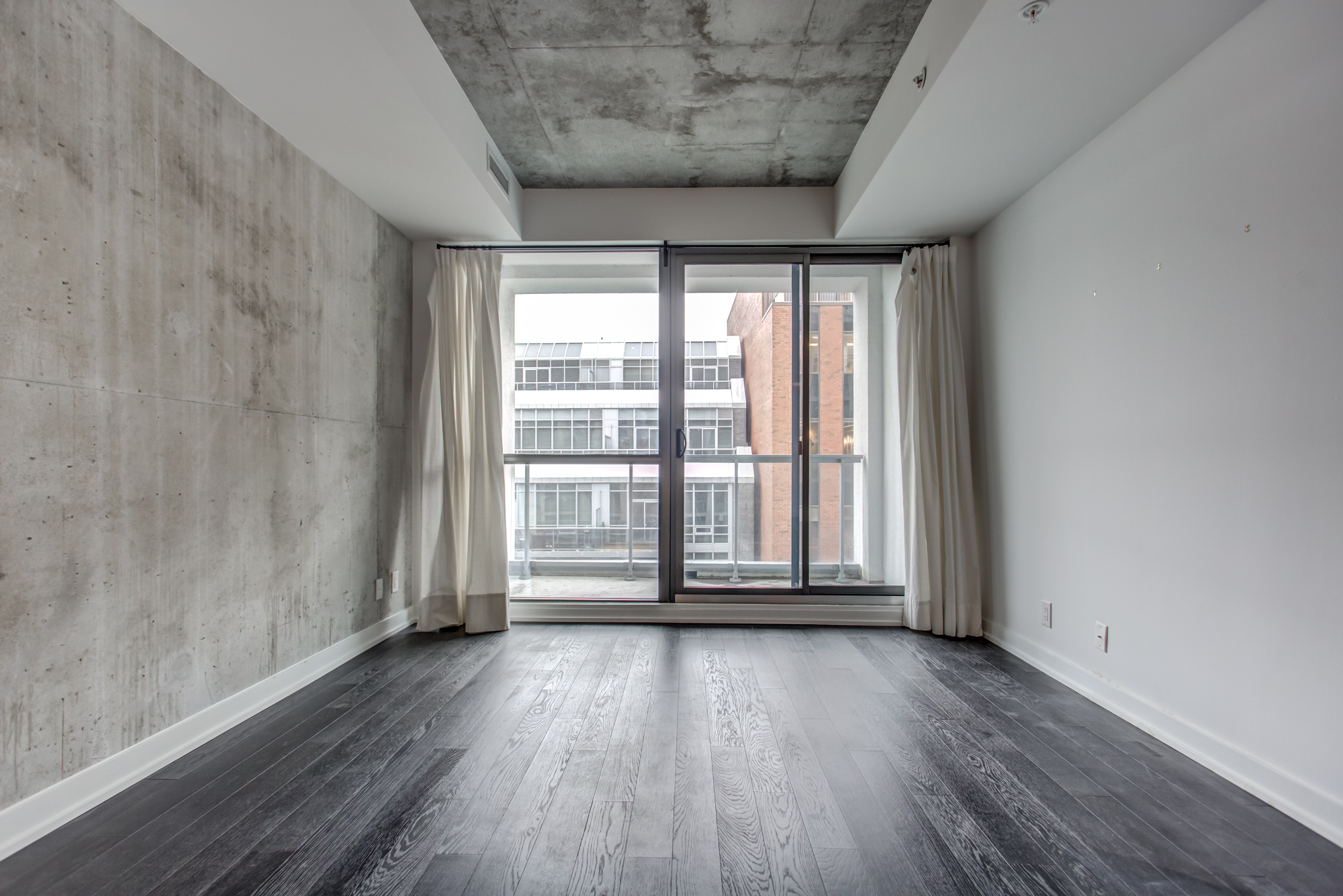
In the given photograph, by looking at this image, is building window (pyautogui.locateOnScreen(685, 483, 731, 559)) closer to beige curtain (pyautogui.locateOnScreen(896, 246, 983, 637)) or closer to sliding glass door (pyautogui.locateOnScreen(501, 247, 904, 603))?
sliding glass door (pyautogui.locateOnScreen(501, 247, 904, 603))

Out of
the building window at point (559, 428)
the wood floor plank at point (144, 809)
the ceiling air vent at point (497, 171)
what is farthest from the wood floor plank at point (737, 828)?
the building window at point (559, 428)

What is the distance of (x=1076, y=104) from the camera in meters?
2.25

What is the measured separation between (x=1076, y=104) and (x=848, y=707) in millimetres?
2363

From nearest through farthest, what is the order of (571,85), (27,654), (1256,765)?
(27,654), (1256,765), (571,85)

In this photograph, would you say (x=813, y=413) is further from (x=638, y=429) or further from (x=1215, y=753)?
(x=1215, y=753)

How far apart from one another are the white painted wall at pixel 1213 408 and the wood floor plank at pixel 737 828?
1.44 m

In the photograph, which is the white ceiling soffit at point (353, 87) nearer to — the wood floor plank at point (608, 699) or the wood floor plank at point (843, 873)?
the wood floor plank at point (608, 699)

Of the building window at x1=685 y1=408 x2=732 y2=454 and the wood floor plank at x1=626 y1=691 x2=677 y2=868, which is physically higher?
the building window at x1=685 y1=408 x2=732 y2=454

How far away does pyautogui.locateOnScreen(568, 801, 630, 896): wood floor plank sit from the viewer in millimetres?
1365

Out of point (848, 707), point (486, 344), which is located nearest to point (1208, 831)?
point (848, 707)

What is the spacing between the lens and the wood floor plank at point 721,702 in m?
2.14

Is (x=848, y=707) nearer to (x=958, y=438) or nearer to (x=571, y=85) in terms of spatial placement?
(x=958, y=438)

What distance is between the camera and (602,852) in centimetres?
149

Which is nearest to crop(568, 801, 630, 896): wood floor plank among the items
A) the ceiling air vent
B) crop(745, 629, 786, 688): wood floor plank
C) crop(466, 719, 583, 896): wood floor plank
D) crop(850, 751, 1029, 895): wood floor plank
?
crop(466, 719, 583, 896): wood floor plank
